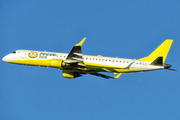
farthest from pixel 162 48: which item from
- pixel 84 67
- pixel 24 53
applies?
pixel 24 53

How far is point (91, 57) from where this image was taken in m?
55.6

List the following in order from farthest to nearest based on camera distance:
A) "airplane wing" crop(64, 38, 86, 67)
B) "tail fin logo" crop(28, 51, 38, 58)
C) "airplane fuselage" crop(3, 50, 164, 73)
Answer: "tail fin logo" crop(28, 51, 38, 58), "airplane fuselage" crop(3, 50, 164, 73), "airplane wing" crop(64, 38, 86, 67)

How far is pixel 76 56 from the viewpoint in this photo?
52.4 m

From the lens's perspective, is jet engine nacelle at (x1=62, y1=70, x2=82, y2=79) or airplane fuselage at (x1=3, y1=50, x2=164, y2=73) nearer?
airplane fuselage at (x1=3, y1=50, x2=164, y2=73)

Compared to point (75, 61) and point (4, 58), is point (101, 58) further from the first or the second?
point (4, 58)

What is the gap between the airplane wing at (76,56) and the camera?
165 feet

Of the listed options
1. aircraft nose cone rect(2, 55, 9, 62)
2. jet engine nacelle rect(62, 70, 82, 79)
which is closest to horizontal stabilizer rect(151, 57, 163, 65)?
jet engine nacelle rect(62, 70, 82, 79)

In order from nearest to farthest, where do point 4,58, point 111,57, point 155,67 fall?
point 155,67, point 111,57, point 4,58

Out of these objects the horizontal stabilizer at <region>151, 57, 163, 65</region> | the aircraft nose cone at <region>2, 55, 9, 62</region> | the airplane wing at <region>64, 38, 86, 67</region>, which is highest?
the aircraft nose cone at <region>2, 55, 9, 62</region>

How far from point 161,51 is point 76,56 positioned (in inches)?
700

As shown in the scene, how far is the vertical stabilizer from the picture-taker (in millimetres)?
53656

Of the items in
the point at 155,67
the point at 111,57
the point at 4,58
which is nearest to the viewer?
the point at 155,67

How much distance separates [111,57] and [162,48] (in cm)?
1084

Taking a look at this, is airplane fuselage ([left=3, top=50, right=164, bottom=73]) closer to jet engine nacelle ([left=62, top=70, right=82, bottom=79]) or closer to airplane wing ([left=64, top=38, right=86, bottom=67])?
airplane wing ([left=64, top=38, right=86, bottom=67])
